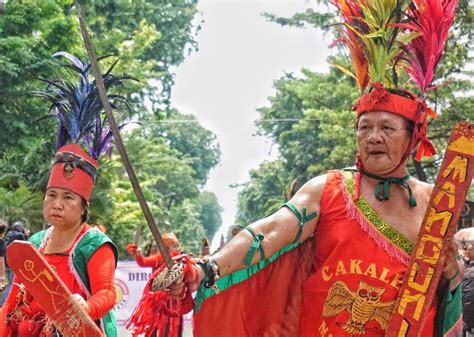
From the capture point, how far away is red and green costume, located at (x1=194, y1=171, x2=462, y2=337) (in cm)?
440

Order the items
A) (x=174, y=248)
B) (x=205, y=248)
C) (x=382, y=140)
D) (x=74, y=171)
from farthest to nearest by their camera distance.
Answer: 1. (x=205, y=248)
2. (x=174, y=248)
3. (x=74, y=171)
4. (x=382, y=140)

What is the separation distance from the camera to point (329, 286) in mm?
4480

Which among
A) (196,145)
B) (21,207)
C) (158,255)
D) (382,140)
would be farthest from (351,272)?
(196,145)

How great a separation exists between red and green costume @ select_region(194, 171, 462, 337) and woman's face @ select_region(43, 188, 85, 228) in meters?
1.43

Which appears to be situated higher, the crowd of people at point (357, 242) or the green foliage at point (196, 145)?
the green foliage at point (196, 145)

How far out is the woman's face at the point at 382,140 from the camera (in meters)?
4.61

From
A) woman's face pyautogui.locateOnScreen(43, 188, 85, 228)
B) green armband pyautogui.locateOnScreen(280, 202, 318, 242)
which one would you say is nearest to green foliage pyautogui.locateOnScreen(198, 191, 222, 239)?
woman's face pyautogui.locateOnScreen(43, 188, 85, 228)

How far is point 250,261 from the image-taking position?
4.21 metres

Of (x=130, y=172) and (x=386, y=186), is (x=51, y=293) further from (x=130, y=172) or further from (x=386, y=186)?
(x=386, y=186)

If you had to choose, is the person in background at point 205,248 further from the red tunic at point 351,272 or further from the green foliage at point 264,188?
the green foliage at point 264,188

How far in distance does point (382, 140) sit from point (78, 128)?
6.25 ft

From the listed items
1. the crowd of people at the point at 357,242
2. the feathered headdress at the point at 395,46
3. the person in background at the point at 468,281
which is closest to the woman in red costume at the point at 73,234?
the crowd of people at the point at 357,242

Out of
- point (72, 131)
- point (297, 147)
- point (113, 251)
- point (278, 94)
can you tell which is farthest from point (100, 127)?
point (278, 94)

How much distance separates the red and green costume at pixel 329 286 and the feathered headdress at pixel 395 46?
43 centimetres
